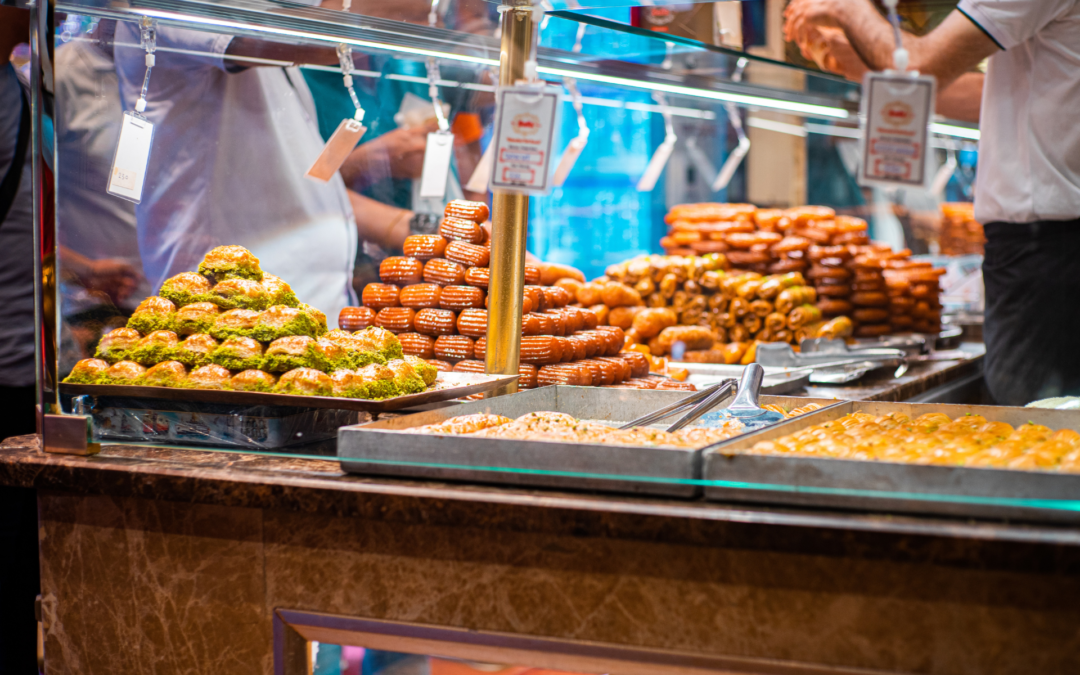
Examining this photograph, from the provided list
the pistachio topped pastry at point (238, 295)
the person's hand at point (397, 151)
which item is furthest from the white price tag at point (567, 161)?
the pistachio topped pastry at point (238, 295)

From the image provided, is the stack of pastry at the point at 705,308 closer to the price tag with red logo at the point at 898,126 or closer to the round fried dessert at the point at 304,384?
the round fried dessert at the point at 304,384

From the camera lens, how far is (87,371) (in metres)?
1.73

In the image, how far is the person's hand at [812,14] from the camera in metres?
2.07

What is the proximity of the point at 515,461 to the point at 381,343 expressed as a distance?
0.63 m

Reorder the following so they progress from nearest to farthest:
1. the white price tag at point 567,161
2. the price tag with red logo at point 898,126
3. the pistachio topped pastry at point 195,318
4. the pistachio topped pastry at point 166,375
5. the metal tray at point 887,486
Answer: the metal tray at point 887,486 < the price tag with red logo at point 898,126 < the pistachio topped pastry at point 166,375 < the pistachio topped pastry at point 195,318 < the white price tag at point 567,161

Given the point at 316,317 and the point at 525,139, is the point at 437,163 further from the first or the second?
the point at 525,139

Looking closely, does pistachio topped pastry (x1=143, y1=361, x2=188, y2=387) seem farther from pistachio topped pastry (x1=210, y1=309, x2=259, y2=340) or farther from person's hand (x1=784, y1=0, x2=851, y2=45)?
person's hand (x1=784, y1=0, x2=851, y2=45)

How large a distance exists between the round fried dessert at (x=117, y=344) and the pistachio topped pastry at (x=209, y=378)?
0.19 meters

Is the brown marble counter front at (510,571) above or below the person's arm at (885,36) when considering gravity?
below

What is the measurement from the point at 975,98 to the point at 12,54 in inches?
138

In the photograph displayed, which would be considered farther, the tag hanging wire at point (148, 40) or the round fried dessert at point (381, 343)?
the tag hanging wire at point (148, 40)

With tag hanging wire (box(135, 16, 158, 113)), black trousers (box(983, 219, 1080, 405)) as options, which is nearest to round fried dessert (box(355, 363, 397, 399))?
tag hanging wire (box(135, 16, 158, 113))

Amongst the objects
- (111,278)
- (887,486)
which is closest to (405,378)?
(111,278)

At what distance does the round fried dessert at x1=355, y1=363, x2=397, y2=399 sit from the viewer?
5.42 ft
